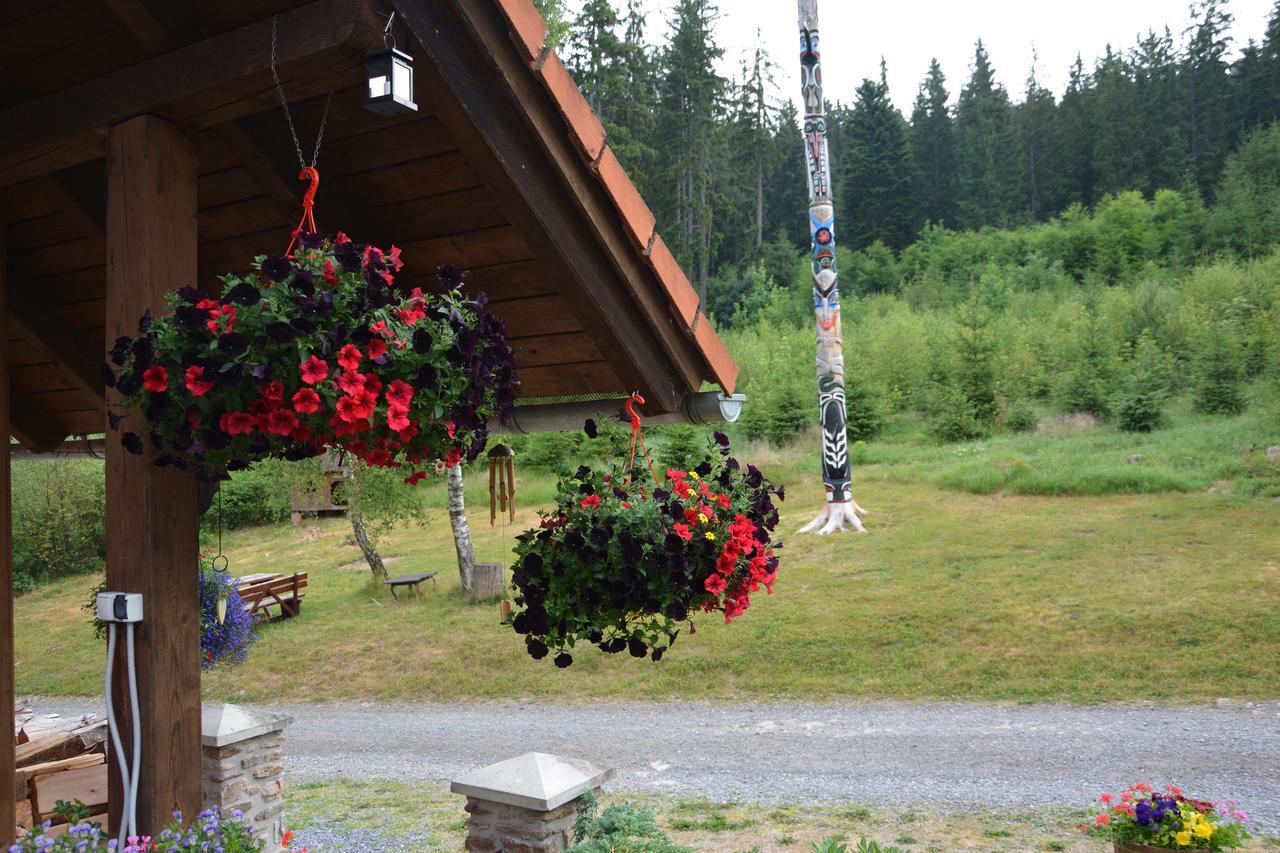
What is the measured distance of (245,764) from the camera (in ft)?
15.5

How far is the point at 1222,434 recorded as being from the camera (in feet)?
49.6

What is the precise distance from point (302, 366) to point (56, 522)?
20408mm

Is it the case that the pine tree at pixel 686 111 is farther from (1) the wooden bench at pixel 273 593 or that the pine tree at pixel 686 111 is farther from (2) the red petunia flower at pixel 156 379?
(2) the red petunia flower at pixel 156 379

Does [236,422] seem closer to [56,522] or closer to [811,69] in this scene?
[811,69]

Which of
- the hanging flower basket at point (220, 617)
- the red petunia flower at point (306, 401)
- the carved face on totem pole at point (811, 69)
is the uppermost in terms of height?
the carved face on totem pole at point (811, 69)

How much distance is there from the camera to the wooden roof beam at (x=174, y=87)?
2.13 meters

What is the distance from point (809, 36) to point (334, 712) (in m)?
10.5

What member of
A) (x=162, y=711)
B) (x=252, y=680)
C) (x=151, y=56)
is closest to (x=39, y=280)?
(x=151, y=56)

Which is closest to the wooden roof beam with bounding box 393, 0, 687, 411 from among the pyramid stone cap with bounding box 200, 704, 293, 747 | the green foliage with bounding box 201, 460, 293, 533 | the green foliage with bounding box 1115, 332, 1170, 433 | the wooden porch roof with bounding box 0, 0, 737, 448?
the wooden porch roof with bounding box 0, 0, 737, 448

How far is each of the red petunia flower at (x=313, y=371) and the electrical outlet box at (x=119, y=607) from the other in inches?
31.5

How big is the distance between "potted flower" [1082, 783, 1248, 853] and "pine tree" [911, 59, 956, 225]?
38784 mm

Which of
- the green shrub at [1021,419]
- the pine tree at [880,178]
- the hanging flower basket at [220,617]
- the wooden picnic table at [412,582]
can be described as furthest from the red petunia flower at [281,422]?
the pine tree at [880,178]

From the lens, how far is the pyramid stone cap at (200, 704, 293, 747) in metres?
4.59

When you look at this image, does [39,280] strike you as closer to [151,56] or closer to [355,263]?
[151,56]
